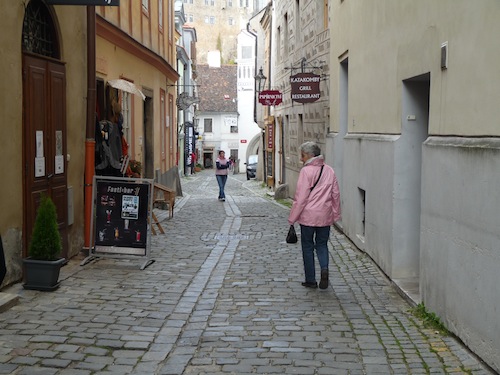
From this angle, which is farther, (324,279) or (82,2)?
(82,2)

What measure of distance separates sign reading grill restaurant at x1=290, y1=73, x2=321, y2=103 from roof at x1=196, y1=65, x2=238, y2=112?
5591cm

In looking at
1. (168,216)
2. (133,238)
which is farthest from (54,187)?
(168,216)

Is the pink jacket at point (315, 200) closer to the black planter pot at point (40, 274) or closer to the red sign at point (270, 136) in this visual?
the black planter pot at point (40, 274)

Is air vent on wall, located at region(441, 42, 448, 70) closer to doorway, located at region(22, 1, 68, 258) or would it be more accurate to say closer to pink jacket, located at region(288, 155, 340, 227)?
pink jacket, located at region(288, 155, 340, 227)

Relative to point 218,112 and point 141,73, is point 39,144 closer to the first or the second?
point 141,73

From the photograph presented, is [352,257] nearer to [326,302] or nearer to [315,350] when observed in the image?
[326,302]

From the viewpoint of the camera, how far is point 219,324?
6.80 meters

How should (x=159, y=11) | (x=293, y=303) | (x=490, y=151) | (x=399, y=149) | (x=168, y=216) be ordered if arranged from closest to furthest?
1. (x=490, y=151)
2. (x=293, y=303)
3. (x=399, y=149)
4. (x=168, y=216)
5. (x=159, y=11)

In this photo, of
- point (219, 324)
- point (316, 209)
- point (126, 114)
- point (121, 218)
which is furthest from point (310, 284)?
point (126, 114)

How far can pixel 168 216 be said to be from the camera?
16.8m

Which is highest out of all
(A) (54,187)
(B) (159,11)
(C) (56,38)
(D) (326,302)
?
(B) (159,11)

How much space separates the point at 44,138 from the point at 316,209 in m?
3.46

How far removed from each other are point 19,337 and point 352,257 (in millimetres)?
5882

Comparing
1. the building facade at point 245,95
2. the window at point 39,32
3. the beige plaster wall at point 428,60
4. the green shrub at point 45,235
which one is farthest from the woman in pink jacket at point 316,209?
the building facade at point 245,95
